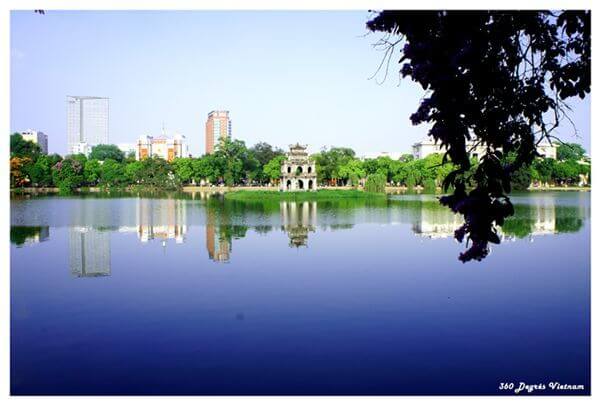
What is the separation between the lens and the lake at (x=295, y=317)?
4250 mm

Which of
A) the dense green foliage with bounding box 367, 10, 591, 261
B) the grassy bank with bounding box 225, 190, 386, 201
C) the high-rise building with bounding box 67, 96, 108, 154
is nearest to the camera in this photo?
the dense green foliage with bounding box 367, 10, 591, 261

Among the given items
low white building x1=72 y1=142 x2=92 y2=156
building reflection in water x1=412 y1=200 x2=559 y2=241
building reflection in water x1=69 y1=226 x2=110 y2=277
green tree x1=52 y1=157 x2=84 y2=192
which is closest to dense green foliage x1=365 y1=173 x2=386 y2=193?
building reflection in water x1=412 y1=200 x2=559 y2=241

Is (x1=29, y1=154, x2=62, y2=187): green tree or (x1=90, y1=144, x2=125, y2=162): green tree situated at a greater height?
(x1=90, y1=144, x2=125, y2=162): green tree

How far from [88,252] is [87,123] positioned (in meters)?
70.2

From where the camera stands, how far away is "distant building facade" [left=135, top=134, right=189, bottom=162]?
5816 cm

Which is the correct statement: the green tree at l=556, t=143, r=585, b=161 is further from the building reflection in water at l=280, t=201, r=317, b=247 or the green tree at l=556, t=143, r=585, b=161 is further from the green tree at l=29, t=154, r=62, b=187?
the green tree at l=29, t=154, r=62, b=187

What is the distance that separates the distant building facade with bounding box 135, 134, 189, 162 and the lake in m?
47.6

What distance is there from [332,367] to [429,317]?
168 cm

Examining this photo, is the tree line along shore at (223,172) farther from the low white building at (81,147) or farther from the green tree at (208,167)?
the low white building at (81,147)

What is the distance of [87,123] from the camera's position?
75.0m

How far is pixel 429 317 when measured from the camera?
18.7ft

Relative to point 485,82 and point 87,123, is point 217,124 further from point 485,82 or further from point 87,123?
point 485,82
